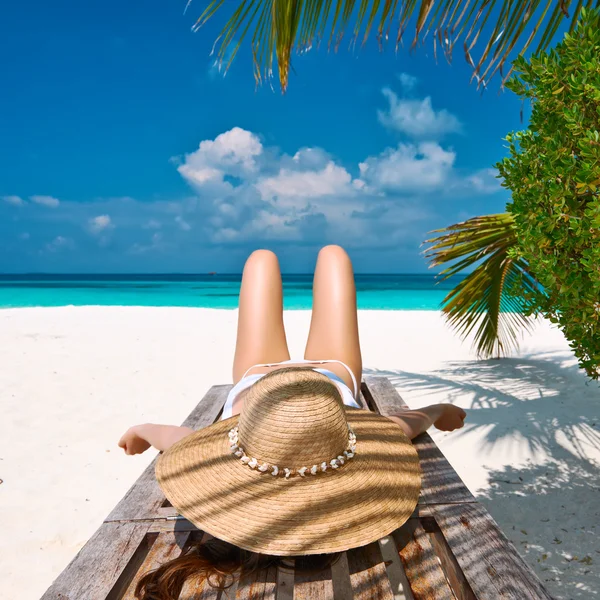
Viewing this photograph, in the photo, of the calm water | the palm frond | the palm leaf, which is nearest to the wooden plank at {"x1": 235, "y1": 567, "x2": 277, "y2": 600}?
the palm frond

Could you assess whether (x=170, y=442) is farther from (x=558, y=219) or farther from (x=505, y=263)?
(x=505, y=263)

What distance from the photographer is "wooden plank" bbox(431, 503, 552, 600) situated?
0.96m

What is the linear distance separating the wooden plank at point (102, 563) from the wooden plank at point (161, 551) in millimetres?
24

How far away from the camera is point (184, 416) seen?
386 centimetres

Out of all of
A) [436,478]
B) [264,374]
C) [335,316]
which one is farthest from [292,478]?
[335,316]

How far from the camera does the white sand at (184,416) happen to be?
207 centimetres

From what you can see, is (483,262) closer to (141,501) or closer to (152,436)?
(152,436)

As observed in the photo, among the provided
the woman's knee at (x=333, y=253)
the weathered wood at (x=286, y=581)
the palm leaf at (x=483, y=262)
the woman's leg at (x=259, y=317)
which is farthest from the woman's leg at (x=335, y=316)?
the palm leaf at (x=483, y=262)

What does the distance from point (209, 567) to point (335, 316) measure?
1367 mm

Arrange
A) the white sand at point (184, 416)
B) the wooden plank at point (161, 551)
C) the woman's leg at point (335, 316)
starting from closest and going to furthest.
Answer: the wooden plank at point (161, 551) < the white sand at point (184, 416) < the woman's leg at point (335, 316)

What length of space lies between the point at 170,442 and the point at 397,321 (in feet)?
30.4

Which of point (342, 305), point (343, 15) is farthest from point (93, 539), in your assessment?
point (343, 15)

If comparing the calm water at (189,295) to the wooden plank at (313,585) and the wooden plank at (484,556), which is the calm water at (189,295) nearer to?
the wooden plank at (484,556)

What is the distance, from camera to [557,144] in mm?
1300
